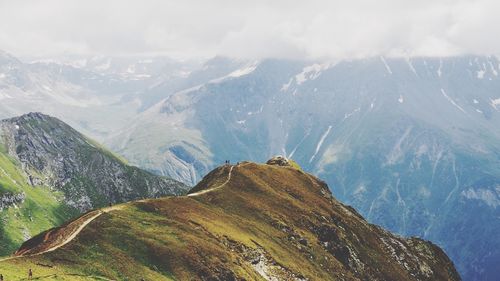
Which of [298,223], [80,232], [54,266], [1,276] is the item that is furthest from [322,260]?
[1,276]

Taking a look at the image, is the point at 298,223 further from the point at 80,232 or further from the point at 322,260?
the point at 80,232

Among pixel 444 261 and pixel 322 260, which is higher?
pixel 444 261

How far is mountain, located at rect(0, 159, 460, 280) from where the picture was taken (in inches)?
3401

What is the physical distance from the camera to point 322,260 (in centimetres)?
13250

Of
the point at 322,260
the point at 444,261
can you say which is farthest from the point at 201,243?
the point at 444,261

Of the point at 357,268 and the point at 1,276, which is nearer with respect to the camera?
the point at 1,276

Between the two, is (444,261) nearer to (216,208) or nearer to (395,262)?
(395,262)

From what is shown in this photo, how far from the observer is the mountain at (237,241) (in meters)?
86.4

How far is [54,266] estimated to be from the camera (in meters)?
77.6

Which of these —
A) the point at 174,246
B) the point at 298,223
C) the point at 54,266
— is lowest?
the point at 54,266

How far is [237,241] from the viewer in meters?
114

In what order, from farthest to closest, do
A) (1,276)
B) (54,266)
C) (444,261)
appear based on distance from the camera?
1. (444,261)
2. (54,266)
3. (1,276)

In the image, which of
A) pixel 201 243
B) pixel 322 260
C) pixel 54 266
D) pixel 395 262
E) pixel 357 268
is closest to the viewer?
pixel 54 266

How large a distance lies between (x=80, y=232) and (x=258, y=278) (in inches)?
1278
